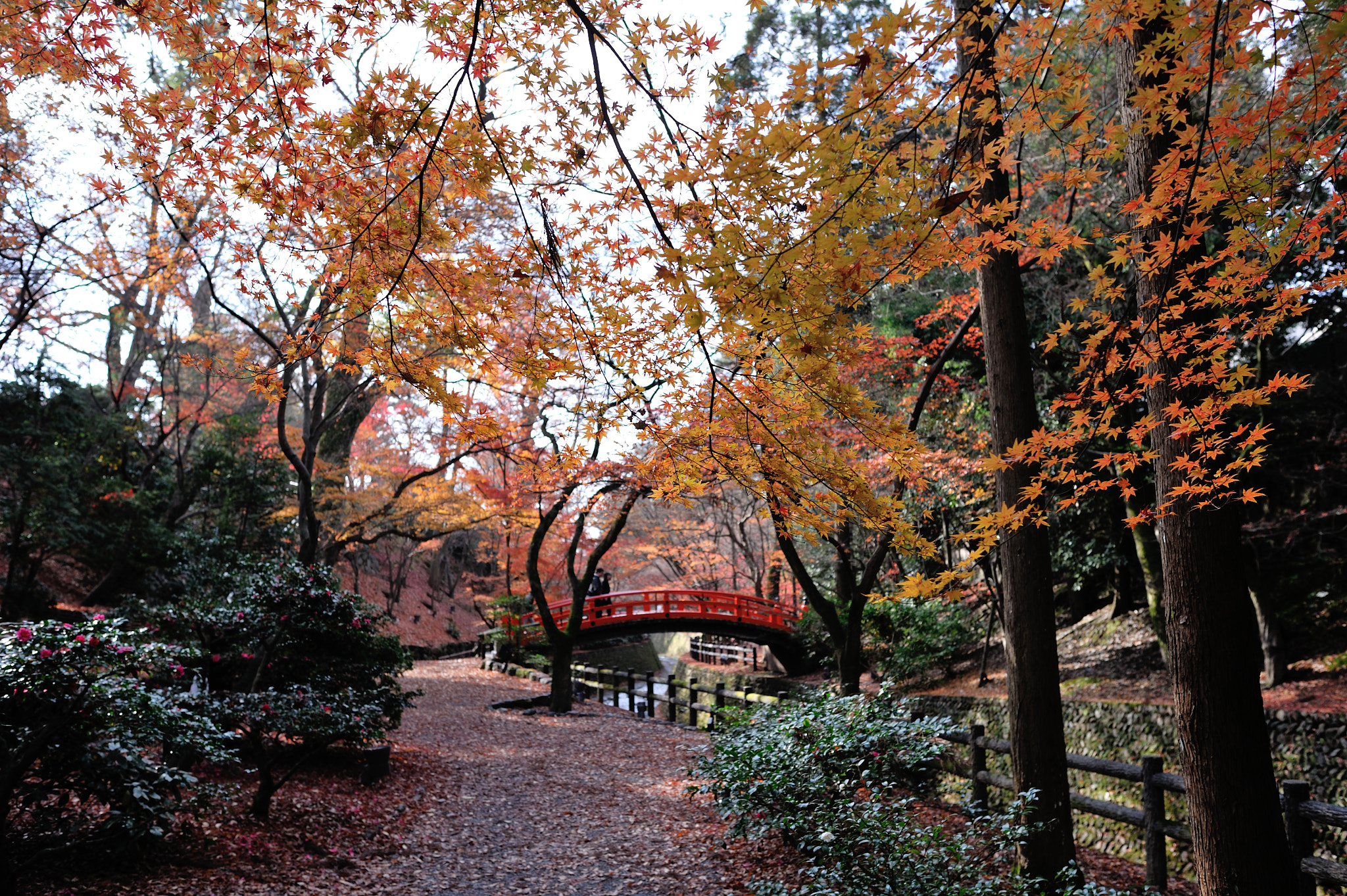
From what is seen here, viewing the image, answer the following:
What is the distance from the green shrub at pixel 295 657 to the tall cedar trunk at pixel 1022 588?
562 cm

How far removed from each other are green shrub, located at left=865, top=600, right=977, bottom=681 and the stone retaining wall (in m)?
1.15

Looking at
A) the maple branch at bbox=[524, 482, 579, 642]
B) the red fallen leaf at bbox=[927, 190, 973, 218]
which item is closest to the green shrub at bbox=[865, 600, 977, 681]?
the maple branch at bbox=[524, 482, 579, 642]

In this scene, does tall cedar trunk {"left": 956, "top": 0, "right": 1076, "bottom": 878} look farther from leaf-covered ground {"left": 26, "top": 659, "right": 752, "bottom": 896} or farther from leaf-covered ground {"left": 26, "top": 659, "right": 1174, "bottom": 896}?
leaf-covered ground {"left": 26, "top": 659, "right": 752, "bottom": 896}

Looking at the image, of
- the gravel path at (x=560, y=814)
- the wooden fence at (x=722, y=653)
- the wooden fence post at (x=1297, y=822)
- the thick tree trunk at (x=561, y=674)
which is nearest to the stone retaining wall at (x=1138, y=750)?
the wooden fence post at (x=1297, y=822)

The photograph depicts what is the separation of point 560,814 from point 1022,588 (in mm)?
5174

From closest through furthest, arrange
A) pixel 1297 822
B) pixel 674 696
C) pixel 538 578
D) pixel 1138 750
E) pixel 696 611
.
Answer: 1. pixel 1297 822
2. pixel 1138 750
3. pixel 538 578
4. pixel 674 696
5. pixel 696 611

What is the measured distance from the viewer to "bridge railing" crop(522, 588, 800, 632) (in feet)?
54.6

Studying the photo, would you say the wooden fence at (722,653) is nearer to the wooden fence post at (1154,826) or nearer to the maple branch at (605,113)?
the wooden fence post at (1154,826)

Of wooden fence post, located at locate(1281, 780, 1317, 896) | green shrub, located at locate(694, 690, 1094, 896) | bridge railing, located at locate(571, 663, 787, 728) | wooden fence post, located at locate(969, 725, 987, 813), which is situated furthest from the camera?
bridge railing, located at locate(571, 663, 787, 728)

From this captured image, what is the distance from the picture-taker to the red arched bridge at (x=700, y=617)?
1664 centimetres

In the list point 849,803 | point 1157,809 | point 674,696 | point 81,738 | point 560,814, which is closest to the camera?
point 81,738

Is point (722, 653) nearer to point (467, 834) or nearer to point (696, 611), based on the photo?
point (696, 611)

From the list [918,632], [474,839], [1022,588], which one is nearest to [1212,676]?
[1022,588]

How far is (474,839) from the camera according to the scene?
6477 mm
